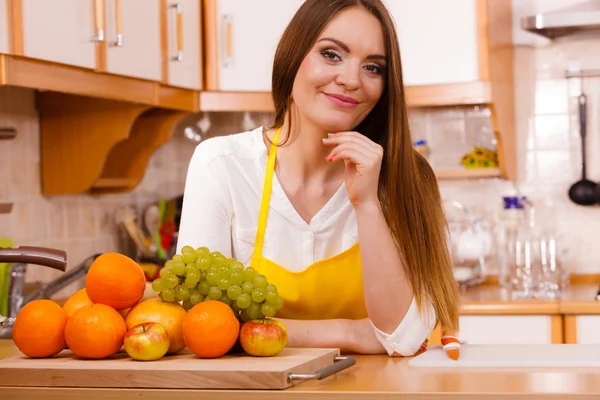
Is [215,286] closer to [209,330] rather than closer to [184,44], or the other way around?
[209,330]

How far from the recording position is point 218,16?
3232 mm

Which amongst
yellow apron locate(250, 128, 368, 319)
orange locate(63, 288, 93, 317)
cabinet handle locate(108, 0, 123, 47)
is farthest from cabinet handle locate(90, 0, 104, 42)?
orange locate(63, 288, 93, 317)

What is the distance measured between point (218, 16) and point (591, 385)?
2293 mm

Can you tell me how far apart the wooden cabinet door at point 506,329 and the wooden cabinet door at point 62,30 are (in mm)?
1405

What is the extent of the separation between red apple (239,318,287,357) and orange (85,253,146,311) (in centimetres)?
17

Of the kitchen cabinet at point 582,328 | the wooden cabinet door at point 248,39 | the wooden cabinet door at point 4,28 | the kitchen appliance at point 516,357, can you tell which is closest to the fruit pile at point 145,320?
the kitchen appliance at point 516,357

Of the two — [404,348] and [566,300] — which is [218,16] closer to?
[566,300]

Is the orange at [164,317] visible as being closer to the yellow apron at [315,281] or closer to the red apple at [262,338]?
the red apple at [262,338]

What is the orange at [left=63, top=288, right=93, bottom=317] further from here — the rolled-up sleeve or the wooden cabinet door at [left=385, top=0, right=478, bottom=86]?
the wooden cabinet door at [left=385, top=0, right=478, bottom=86]

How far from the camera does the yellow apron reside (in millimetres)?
1832

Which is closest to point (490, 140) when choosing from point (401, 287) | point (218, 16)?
point (218, 16)

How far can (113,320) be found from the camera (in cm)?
131

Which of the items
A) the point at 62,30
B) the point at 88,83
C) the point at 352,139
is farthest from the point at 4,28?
the point at 352,139

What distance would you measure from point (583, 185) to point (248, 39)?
132 cm
